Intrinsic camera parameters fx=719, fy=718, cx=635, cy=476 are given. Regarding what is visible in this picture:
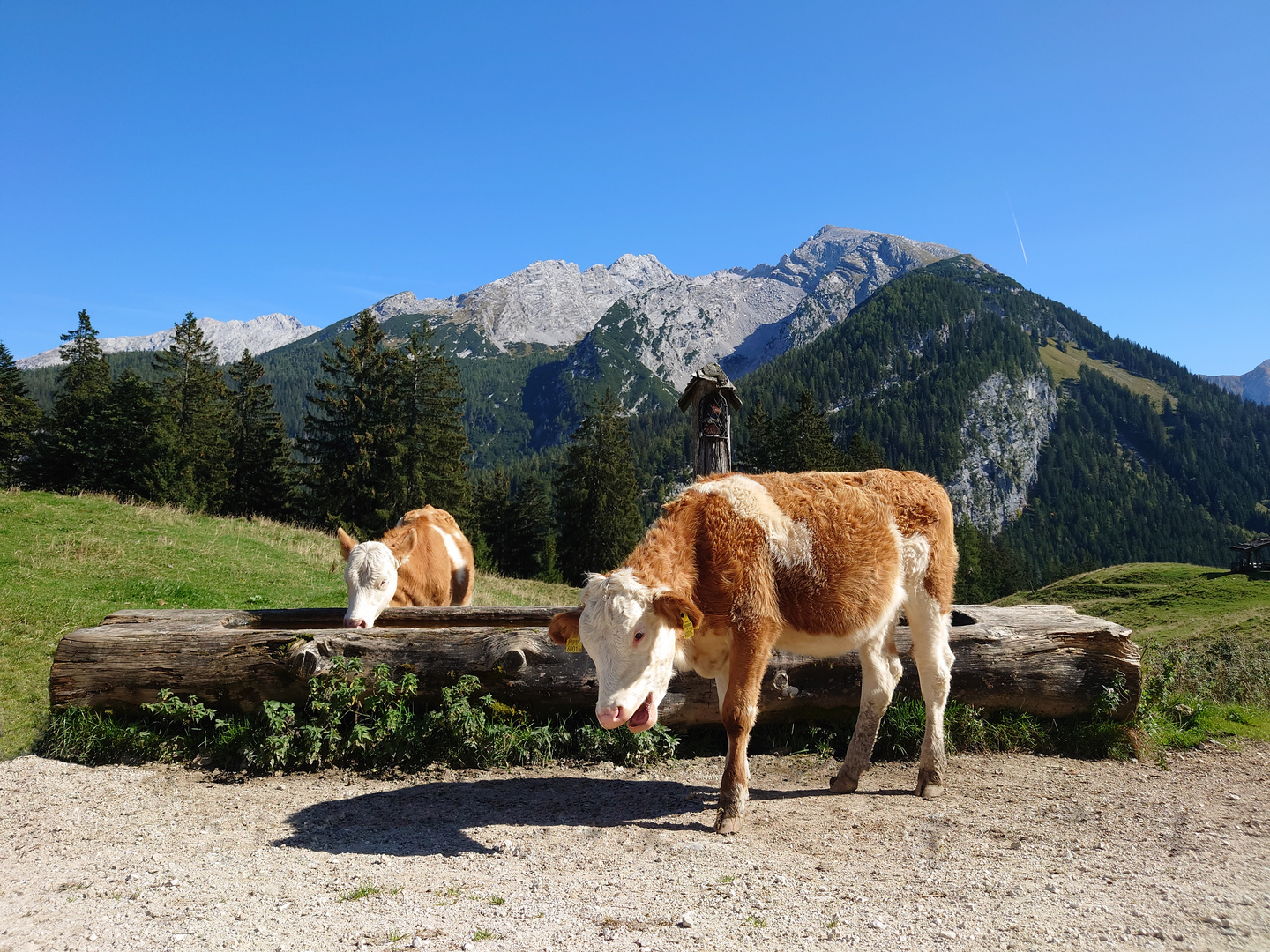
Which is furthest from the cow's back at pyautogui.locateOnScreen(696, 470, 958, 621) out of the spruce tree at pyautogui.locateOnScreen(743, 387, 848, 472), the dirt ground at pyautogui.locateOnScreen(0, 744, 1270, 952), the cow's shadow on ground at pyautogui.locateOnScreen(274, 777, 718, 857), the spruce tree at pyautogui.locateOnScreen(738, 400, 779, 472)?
the spruce tree at pyautogui.locateOnScreen(738, 400, 779, 472)

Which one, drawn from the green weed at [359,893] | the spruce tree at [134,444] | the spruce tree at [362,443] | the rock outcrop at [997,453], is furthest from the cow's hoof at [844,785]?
the rock outcrop at [997,453]

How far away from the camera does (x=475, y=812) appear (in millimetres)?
5883

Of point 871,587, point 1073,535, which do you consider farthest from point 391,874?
point 1073,535

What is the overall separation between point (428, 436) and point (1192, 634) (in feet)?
140

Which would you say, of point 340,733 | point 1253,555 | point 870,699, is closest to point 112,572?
point 340,733

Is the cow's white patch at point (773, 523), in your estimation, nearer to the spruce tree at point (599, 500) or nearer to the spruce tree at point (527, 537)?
the spruce tree at point (599, 500)

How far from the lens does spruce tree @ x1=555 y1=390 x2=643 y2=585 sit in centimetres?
5288

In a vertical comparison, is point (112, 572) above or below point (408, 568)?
below

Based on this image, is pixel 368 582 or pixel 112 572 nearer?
pixel 368 582

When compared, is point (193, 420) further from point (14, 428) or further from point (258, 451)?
point (14, 428)

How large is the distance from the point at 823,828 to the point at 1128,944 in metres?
2.18

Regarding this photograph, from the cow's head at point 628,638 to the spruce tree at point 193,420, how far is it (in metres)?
51.9

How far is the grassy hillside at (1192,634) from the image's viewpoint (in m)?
8.30

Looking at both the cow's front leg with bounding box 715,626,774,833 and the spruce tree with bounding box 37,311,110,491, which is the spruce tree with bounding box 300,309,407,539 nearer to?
the spruce tree with bounding box 37,311,110,491
